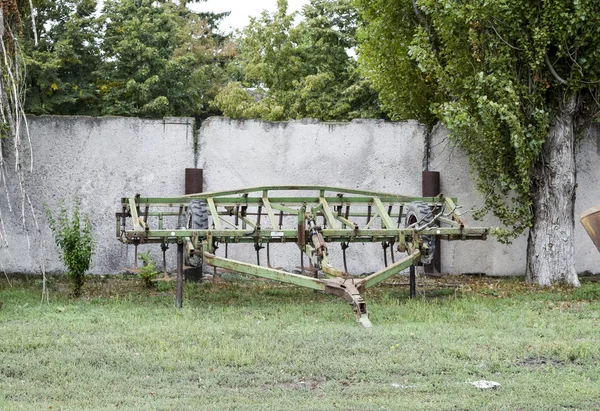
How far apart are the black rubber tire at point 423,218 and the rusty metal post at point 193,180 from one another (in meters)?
3.37

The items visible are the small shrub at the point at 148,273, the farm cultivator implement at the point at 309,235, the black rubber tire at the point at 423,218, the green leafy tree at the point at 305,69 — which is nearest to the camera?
the farm cultivator implement at the point at 309,235

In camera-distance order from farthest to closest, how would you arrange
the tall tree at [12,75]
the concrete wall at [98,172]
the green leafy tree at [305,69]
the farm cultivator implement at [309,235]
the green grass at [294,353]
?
1. the green leafy tree at [305,69]
2. the concrete wall at [98,172]
3. the farm cultivator implement at [309,235]
4. the tall tree at [12,75]
5. the green grass at [294,353]

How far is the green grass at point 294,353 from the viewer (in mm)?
6008

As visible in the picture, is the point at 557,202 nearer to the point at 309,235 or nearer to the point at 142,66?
the point at 309,235

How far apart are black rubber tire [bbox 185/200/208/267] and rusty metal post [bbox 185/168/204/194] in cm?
242

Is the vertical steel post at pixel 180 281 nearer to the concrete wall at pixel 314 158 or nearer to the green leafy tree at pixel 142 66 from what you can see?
the concrete wall at pixel 314 158

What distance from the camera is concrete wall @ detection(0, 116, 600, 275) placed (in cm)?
1285

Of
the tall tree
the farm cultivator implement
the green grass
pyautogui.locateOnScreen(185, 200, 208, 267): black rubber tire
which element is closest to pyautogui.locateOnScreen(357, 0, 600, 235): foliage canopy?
the farm cultivator implement

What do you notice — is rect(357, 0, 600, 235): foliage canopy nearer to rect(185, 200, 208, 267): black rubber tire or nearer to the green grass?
the green grass

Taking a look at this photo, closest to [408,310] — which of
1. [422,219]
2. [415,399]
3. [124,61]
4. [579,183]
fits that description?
[422,219]

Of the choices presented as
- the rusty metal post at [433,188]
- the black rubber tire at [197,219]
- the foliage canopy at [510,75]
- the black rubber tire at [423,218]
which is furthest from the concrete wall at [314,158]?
the black rubber tire at [197,219]

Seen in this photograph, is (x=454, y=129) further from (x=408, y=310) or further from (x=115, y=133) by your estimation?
(x=115, y=133)

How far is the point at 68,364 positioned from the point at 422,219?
5100 millimetres

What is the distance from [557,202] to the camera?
12.1 metres
